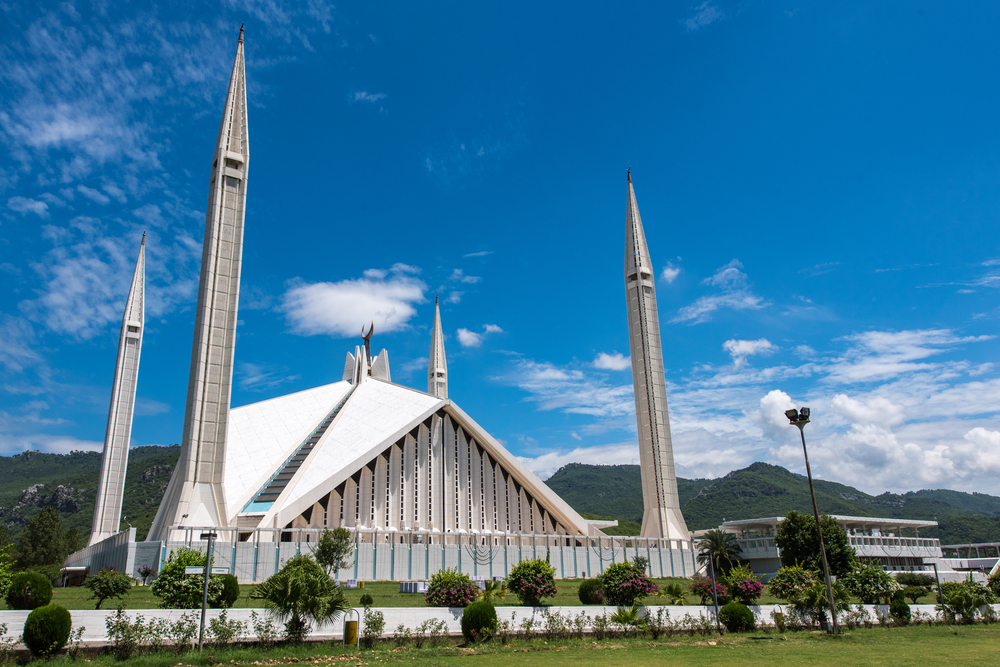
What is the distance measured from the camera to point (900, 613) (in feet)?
55.0

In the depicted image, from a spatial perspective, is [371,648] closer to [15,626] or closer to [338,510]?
[15,626]

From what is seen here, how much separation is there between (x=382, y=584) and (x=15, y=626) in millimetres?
13621

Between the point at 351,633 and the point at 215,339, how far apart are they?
17.2m

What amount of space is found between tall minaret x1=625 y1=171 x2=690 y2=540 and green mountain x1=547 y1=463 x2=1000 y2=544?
23.8m

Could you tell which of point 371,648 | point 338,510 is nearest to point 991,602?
point 371,648

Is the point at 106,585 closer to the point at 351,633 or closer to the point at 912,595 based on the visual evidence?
the point at 351,633

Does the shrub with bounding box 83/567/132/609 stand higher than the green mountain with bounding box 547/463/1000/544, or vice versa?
the green mountain with bounding box 547/463/1000/544

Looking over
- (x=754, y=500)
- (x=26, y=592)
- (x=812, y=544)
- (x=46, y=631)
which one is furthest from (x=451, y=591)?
(x=754, y=500)

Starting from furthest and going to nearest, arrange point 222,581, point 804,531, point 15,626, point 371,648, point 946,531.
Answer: point 946,531 < point 804,531 < point 222,581 < point 371,648 < point 15,626

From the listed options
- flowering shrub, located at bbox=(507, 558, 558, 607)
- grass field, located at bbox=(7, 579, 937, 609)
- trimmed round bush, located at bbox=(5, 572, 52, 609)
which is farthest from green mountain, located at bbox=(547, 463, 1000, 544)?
trimmed round bush, located at bbox=(5, 572, 52, 609)

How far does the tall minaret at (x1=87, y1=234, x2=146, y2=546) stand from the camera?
108 ft

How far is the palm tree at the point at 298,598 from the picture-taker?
35.6 feet

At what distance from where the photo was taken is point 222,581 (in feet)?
43.9

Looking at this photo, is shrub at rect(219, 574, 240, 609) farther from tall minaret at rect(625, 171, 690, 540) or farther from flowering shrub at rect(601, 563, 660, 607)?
→ tall minaret at rect(625, 171, 690, 540)
